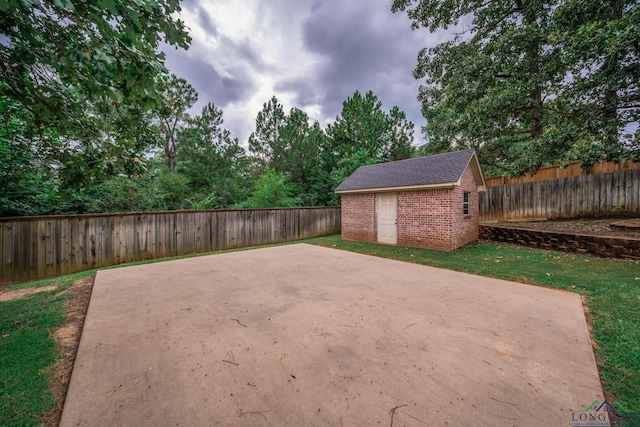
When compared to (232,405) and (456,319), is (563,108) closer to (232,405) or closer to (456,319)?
(456,319)

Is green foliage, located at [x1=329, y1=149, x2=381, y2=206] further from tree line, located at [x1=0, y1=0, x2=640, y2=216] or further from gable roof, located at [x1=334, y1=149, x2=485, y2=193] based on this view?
gable roof, located at [x1=334, y1=149, x2=485, y2=193]

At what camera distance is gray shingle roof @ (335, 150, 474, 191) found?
26.9 ft

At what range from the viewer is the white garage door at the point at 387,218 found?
30.6ft

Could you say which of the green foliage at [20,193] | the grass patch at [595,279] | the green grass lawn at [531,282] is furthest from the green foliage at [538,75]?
the green foliage at [20,193]

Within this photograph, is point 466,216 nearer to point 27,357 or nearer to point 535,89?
point 535,89

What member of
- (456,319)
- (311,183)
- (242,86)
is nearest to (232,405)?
(456,319)

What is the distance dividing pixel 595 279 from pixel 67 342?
814 centimetres

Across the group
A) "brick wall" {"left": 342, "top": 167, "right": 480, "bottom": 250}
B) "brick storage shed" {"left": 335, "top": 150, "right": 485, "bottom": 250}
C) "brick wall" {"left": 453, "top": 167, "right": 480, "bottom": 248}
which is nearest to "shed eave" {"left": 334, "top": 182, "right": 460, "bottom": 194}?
"brick storage shed" {"left": 335, "top": 150, "right": 485, "bottom": 250}

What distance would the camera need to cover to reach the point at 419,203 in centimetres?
859

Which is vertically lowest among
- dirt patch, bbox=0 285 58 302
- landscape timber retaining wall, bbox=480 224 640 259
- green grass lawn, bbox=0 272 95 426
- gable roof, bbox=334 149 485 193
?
dirt patch, bbox=0 285 58 302

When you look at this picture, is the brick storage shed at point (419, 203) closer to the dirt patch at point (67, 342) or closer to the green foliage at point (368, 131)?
the green foliage at point (368, 131)

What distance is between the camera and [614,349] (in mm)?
2375

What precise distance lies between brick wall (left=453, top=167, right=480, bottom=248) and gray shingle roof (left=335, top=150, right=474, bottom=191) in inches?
19.2

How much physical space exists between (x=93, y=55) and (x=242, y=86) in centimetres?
1275
